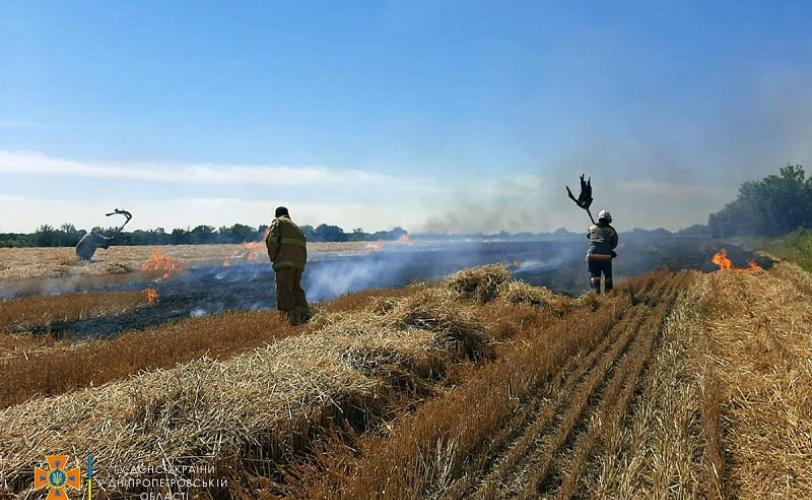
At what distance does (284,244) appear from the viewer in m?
10.4

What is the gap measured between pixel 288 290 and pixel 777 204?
98738 mm

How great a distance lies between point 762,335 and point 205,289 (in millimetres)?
19329

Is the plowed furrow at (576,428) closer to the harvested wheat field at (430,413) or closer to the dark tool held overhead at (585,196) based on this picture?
the harvested wheat field at (430,413)

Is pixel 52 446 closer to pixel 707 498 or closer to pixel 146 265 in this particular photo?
pixel 707 498

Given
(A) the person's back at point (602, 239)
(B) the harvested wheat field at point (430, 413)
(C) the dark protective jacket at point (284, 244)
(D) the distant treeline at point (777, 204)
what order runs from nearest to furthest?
(B) the harvested wheat field at point (430, 413) → (C) the dark protective jacket at point (284, 244) → (A) the person's back at point (602, 239) → (D) the distant treeline at point (777, 204)

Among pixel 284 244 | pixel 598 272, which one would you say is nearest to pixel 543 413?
pixel 284 244

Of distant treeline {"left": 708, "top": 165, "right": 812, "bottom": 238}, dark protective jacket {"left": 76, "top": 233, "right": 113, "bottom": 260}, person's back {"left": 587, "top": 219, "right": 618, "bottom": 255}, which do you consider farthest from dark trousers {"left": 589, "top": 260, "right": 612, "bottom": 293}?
distant treeline {"left": 708, "top": 165, "right": 812, "bottom": 238}

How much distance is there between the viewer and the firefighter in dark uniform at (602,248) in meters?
13.3

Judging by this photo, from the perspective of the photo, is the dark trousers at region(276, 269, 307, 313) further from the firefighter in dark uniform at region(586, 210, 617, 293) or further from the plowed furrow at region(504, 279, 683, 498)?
the firefighter in dark uniform at region(586, 210, 617, 293)

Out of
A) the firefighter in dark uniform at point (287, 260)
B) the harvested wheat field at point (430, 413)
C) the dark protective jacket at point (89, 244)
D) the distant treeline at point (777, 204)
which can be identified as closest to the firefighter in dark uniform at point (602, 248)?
the harvested wheat field at point (430, 413)

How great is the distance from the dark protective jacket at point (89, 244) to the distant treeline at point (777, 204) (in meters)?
99.0

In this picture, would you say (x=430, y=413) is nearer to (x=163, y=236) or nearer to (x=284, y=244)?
(x=284, y=244)

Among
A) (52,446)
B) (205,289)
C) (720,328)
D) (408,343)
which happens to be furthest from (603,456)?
(205,289)

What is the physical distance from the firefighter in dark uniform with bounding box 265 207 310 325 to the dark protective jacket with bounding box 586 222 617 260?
8753 mm
